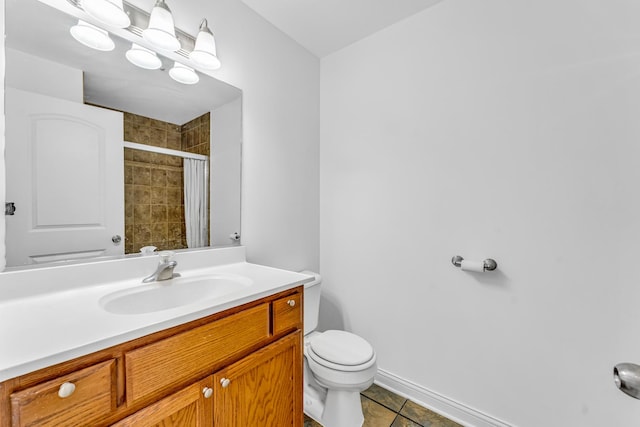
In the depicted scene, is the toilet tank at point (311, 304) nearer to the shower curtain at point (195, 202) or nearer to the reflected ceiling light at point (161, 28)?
the shower curtain at point (195, 202)

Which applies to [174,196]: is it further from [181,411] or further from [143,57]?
[181,411]

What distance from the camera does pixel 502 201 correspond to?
132cm

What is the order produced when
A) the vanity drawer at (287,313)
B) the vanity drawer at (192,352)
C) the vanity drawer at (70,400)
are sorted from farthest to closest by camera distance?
the vanity drawer at (287,313)
the vanity drawer at (192,352)
the vanity drawer at (70,400)

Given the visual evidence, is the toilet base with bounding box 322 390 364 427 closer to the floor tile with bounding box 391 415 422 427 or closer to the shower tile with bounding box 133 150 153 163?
the floor tile with bounding box 391 415 422 427

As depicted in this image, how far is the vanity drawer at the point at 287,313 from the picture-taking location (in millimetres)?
997

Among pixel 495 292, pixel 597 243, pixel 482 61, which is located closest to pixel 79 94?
pixel 482 61

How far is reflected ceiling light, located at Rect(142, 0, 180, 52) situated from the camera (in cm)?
105

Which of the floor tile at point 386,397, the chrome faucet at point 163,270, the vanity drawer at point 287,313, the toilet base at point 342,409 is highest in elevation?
the chrome faucet at point 163,270

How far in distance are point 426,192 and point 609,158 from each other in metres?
0.74

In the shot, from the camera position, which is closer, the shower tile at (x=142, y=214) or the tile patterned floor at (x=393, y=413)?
the shower tile at (x=142, y=214)

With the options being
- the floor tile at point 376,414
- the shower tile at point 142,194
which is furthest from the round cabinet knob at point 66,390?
the floor tile at point 376,414

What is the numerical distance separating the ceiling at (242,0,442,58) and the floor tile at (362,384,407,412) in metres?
2.31

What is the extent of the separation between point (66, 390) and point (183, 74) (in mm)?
1264

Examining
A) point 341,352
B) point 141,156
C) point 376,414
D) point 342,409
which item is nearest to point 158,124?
point 141,156
